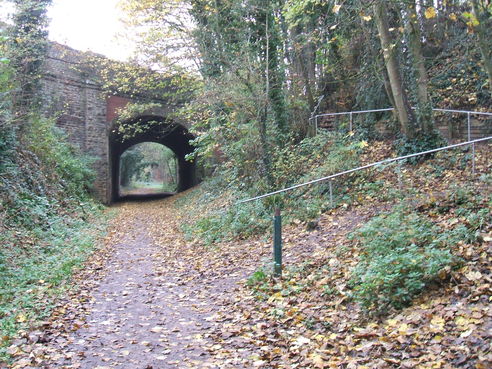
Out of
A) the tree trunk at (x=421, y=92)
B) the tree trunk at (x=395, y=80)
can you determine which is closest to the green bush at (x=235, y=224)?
→ the tree trunk at (x=395, y=80)

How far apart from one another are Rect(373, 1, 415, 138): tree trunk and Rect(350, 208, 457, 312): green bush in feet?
17.2

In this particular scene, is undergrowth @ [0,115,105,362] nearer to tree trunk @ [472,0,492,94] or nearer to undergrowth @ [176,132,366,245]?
undergrowth @ [176,132,366,245]

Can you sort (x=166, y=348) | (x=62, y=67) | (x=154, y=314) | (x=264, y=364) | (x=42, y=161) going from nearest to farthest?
(x=264, y=364) < (x=166, y=348) < (x=154, y=314) < (x=42, y=161) < (x=62, y=67)

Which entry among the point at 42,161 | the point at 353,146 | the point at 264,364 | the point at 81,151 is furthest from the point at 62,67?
the point at 264,364

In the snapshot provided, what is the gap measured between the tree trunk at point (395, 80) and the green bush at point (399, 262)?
5.24 m

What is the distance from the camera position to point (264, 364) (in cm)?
427

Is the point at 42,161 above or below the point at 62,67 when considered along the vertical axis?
below

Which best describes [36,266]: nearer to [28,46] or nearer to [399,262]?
[399,262]

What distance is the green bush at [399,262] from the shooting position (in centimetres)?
491

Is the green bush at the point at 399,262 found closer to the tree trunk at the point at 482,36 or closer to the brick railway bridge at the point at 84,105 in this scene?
the tree trunk at the point at 482,36

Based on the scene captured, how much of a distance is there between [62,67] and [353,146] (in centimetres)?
1570

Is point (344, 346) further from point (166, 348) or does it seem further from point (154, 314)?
point (154, 314)

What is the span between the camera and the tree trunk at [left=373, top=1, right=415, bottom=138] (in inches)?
408

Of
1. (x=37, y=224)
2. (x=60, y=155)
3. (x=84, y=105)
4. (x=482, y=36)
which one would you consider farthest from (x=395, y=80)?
(x=84, y=105)
